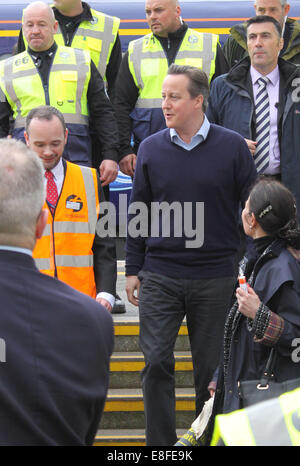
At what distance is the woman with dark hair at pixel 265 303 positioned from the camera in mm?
3693

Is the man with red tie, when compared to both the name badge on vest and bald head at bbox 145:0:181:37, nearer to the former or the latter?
the name badge on vest

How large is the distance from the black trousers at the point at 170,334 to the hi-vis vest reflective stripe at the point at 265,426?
3.14 meters

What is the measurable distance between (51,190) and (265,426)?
3.33 metres

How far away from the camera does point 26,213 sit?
7.45ft

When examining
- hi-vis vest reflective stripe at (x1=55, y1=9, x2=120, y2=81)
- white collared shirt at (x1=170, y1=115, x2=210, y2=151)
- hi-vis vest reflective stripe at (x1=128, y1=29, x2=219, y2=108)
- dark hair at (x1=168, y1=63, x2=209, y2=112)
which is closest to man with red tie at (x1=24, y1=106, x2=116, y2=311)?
white collared shirt at (x1=170, y1=115, x2=210, y2=151)

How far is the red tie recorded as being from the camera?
4.80 m

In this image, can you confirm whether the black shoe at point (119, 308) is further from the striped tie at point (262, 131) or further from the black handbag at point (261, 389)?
the black handbag at point (261, 389)

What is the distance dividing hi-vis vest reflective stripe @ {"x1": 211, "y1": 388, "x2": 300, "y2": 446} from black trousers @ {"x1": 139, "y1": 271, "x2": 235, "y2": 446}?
3.14 meters

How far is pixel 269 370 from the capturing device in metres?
3.66

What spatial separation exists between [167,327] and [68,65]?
6.83 ft

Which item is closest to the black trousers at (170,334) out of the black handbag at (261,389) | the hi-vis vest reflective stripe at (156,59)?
the black handbag at (261,389)

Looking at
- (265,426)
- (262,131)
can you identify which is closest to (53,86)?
(262,131)

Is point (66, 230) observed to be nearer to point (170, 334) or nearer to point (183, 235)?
point (183, 235)

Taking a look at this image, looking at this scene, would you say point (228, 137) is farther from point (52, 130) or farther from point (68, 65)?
point (68, 65)
